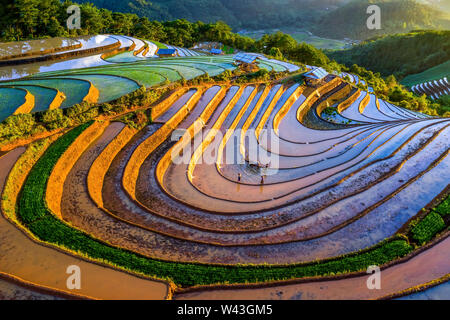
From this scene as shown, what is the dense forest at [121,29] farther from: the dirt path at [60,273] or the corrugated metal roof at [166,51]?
the dirt path at [60,273]

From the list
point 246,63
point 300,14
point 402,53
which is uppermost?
point 300,14

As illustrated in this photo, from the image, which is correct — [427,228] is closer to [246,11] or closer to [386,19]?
[386,19]

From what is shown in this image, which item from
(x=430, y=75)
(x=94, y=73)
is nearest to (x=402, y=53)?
(x=430, y=75)

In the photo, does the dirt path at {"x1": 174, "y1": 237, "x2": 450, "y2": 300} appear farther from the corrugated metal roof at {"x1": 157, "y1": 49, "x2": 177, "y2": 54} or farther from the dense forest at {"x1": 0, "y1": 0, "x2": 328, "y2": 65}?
the dense forest at {"x1": 0, "y1": 0, "x2": 328, "y2": 65}

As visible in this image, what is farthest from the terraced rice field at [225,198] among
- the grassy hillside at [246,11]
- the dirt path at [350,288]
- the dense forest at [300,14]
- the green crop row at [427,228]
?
the grassy hillside at [246,11]

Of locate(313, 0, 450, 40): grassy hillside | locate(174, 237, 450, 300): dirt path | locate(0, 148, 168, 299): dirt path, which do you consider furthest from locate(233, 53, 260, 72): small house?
locate(313, 0, 450, 40): grassy hillside

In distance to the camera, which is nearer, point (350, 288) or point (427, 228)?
point (350, 288)
